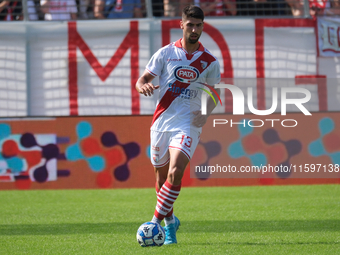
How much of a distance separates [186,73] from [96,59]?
6.14 meters

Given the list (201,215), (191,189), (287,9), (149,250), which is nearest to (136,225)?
(201,215)

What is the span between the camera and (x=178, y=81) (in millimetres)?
5066

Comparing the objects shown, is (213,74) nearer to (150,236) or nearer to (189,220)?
(150,236)

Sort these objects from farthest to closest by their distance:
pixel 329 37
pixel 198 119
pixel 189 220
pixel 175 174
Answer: pixel 329 37 → pixel 189 220 → pixel 198 119 → pixel 175 174

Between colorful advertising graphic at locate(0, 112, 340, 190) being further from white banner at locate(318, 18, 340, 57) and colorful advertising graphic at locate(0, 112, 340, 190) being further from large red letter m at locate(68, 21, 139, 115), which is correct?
white banner at locate(318, 18, 340, 57)

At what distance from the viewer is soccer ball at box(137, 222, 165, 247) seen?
4574mm

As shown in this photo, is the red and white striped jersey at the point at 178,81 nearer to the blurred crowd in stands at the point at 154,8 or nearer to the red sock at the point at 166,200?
the red sock at the point at 166,200

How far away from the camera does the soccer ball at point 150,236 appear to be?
457cm

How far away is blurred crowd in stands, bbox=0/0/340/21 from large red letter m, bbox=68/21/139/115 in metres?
0.44

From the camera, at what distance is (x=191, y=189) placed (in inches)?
388

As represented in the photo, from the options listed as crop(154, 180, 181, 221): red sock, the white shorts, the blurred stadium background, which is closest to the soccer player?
the white shorts

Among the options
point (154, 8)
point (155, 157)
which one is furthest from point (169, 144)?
point (154, 8)

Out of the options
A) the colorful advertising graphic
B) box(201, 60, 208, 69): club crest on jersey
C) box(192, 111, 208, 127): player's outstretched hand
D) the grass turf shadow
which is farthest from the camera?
the colorful advertising graphic

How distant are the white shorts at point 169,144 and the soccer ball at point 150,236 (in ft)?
2.34
